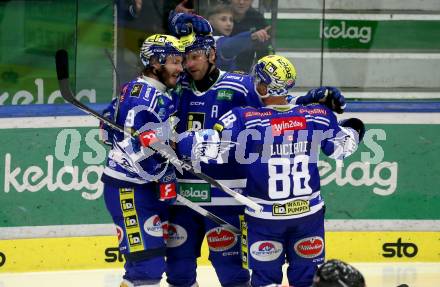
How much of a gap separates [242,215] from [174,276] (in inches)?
18.9

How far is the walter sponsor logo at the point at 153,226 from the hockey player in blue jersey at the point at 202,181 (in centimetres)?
19

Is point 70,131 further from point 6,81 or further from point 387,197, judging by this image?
point 387,197

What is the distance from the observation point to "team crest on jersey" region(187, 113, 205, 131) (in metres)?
5.77

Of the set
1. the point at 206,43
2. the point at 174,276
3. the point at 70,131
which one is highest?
the point at 206,43

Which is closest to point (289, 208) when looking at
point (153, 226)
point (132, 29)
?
point (153, 226)

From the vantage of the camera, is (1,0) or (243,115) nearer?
(243,115)

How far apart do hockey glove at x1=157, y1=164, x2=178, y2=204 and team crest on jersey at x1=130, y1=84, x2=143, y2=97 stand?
0.42 metres

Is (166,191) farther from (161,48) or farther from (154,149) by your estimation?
(161,48)

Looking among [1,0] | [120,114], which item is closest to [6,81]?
[1,0]

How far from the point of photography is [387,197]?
7.51 metres

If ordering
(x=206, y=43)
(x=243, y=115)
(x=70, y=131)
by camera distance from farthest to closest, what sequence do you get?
(x=70, y=131) < (x=206, y=43) < (x=243, y=115)

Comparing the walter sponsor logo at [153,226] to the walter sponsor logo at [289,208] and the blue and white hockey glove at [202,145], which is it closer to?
the blue and white hockey glove at [202,145]

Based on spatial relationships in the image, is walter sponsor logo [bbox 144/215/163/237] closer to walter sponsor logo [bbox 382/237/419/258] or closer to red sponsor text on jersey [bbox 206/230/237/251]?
red sponsor text on jersey [bbox 206/230/237/251]

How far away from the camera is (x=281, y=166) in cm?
534
